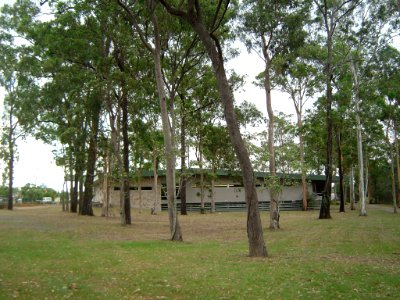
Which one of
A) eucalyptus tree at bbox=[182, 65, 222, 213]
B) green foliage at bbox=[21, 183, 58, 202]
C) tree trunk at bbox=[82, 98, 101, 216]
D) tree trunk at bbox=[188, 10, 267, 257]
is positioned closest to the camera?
tree trunk at bbox=[188, 10, 267, 257]

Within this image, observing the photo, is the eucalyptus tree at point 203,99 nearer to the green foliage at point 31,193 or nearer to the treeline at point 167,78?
the treeline at point 167,78

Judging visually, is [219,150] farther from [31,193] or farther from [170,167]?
[31,193]

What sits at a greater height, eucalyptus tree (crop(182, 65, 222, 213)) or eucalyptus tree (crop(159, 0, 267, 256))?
eucalyptus tree (crop(182, 65, 222, 213))

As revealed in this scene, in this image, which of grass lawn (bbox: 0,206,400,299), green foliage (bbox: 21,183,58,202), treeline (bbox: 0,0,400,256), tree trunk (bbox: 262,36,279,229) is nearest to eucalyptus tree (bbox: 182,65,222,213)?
treeline (bbox: 0,0,400,256)

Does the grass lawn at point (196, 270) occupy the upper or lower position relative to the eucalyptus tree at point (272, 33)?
lower

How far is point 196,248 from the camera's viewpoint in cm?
1431

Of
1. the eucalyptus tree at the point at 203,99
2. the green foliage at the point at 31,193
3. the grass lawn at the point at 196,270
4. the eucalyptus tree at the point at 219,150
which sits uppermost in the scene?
the eucalyptus tree at the point at 203,99

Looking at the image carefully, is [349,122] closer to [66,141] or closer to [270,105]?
[270,105]

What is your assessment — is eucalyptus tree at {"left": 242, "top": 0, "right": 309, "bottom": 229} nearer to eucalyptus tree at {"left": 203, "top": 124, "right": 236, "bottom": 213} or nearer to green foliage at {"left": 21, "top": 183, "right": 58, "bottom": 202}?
eucalyptus tree at {"left": 203, "top": 124, "right": 236, "bottom": 213}

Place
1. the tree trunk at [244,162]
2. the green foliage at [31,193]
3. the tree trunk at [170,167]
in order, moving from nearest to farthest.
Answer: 1. the tree trunk at [244,162]
2. the tree trunk at [170,167]
3. the green foliage at [31,193]

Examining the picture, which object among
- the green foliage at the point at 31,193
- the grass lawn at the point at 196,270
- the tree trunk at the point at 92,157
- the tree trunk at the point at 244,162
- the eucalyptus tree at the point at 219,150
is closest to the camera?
the grass lawn at the point at 196,270

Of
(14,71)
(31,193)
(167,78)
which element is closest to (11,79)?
(14,71)

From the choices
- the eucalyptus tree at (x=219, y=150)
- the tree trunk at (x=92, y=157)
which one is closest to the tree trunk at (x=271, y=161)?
the tree trunk at (x=92, y=157)

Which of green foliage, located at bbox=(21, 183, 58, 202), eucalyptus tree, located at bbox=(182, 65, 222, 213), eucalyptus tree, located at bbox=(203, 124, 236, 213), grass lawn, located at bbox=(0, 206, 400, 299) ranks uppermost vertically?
Result: eucalyptus tree, located at bbox=(182, 65, 222, 213)
